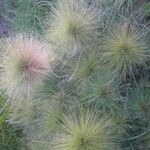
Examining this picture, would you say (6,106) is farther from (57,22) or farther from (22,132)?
(57,22)

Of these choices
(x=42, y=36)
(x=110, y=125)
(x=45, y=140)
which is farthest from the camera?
(x=42, y=36)

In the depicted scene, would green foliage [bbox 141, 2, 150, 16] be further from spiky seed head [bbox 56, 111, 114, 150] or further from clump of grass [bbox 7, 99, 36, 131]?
clump of grass [bbox 7, 99, 36, 131]

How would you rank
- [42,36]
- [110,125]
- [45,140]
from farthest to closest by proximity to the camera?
[42,36] → [45,140] → [110,125]

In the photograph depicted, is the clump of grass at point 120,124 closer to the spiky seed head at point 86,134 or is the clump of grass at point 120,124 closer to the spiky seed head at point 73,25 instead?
the spiky seed head at point 86,134

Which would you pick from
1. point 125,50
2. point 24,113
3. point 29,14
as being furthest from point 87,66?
point 29,14

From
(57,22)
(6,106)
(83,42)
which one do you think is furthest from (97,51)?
(6,106)

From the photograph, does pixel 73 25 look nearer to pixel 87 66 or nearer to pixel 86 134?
pixel 87 66
